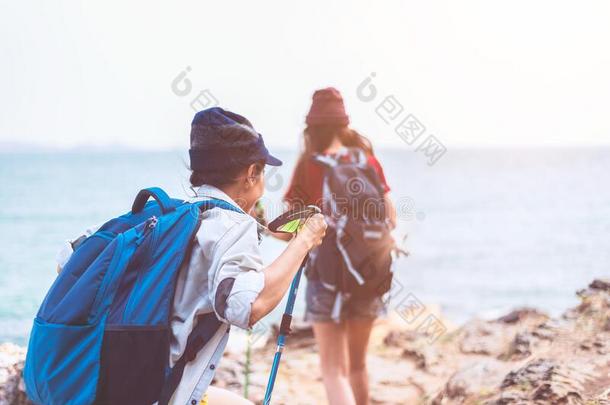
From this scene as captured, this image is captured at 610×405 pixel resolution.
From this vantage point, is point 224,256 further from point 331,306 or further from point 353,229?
point 331,306

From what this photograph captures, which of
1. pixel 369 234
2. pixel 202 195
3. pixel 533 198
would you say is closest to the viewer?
pixel 202 195

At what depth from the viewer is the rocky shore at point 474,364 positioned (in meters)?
3.92

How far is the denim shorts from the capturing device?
447 cm

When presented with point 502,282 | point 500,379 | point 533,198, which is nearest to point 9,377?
point 500,379

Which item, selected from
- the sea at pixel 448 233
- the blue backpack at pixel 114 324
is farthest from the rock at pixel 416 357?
the blue backpack at pixel 114 324

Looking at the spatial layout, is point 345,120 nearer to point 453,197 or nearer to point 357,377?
point 357,377

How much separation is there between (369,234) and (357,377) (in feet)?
3.19

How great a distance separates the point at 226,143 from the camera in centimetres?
245

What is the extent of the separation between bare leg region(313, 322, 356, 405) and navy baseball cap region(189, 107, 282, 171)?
7.37ft

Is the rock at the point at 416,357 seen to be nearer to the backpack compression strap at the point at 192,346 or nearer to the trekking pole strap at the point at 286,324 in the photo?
the trekking pole strap at the point at 286,324

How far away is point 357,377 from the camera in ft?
15.4

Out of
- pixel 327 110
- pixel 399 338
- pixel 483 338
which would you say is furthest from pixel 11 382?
pixel 399 338

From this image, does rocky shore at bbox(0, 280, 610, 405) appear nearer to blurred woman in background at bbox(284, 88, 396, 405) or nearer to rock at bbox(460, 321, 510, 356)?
rock at bbox(460, 321, 510, 356)

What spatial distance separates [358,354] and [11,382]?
2.04 meters
